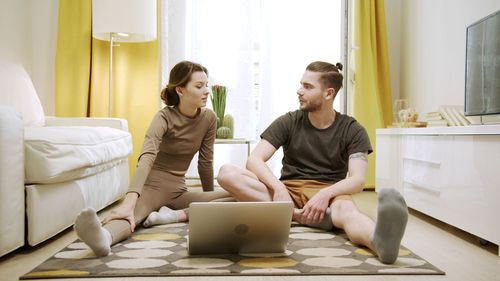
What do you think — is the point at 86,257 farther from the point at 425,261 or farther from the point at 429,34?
the point at 429,34

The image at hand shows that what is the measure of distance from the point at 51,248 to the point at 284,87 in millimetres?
2734

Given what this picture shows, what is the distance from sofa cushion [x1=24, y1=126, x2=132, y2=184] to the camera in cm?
160

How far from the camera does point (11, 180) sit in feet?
4.84

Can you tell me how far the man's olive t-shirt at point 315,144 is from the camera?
6.66 ft

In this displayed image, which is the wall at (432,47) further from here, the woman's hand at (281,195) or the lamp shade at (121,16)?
the lamp shade at (121,16)

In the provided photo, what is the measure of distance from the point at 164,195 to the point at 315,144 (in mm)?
802

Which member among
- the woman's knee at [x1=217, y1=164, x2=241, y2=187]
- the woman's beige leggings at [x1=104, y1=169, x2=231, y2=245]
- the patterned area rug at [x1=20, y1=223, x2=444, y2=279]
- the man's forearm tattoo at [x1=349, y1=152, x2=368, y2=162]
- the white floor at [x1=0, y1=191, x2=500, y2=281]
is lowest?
the white floor at [x1=0, y1=191, x2=500, y2=281]

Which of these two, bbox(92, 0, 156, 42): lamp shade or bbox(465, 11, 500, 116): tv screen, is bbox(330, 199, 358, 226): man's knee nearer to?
bbox(465, 11, 500, 116): tv screen

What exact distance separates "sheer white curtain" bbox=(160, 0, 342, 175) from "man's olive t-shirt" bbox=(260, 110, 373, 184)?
185 centimetres

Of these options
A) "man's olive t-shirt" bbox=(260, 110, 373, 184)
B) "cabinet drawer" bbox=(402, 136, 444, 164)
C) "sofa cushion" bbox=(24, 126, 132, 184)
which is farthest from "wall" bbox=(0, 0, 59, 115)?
"cabinet drawer" bbox=(402, 136, 444, 164)

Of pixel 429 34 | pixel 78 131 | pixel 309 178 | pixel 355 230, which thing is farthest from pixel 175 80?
pixel 429 34

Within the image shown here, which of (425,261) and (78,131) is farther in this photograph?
(78,131)

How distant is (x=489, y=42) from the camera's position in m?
1.92

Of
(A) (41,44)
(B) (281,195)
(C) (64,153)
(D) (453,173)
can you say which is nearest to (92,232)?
(C) (64,153)
